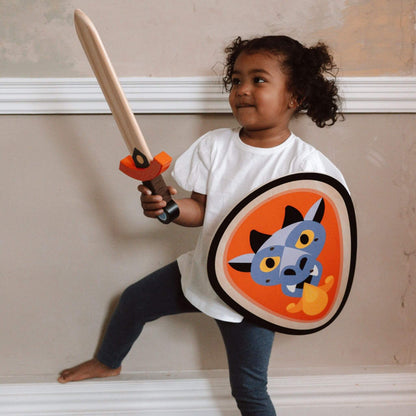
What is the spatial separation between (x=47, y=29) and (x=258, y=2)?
40 cm

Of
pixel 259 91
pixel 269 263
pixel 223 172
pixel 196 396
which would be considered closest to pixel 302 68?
pixel 259 91

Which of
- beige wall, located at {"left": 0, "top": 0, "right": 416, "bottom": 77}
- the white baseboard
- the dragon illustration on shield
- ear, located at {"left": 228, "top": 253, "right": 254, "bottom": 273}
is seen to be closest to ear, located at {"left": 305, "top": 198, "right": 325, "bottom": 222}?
the dragon illustration on shield

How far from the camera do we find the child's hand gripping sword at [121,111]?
567 mm

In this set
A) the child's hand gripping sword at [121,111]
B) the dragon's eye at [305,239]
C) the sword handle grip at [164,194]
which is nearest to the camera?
the child's hand gripping sword at [121,111]

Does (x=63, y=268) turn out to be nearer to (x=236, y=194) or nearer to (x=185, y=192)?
(x=185, y=192)

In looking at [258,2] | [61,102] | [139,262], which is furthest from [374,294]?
[61,102]

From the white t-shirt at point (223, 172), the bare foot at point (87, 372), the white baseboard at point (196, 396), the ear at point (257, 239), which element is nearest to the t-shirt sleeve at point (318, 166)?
the white t-shirt at point (223, 172)

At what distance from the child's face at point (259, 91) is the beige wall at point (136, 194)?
18cm

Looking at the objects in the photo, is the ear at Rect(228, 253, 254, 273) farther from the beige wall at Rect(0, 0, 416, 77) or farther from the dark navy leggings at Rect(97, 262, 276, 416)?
the beige wall at Rect(0, 0, 416, 77)

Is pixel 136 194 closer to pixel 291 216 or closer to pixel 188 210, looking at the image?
pixel 188 210

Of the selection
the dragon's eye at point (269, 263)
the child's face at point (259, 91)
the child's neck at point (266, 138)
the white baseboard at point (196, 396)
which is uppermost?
the child's face at point (259, 91)

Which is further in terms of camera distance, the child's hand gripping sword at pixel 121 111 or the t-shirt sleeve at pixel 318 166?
the t-shirt sleeve at pixel 318 166

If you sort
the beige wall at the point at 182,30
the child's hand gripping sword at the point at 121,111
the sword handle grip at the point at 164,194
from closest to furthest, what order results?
the child's hand gripping sword at the point at 121,111, the sword handle grip at the point at 164,194, the beige wall at the point at 182,30

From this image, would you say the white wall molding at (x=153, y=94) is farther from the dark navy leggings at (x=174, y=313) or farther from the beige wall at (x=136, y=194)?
the dark navy leggings at (x=174, y=313)
